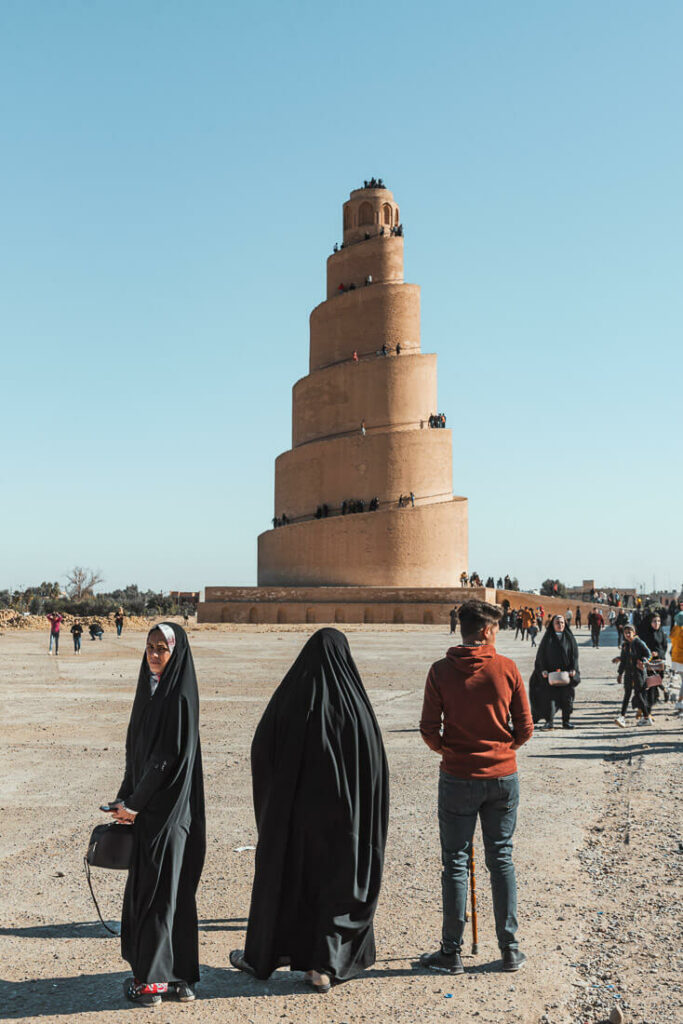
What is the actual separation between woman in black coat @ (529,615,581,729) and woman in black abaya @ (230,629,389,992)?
20.1 feet

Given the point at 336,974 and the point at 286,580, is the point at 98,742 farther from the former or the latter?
the point at 286,580

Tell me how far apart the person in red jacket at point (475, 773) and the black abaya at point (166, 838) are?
2.84 ft

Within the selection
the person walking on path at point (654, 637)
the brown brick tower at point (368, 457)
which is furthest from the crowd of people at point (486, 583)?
the person walking on path at point (654, 637)

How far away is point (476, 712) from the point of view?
338 centimetres

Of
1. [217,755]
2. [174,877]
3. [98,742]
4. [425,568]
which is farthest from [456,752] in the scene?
[425,568]

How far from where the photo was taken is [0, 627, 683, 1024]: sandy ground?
3.08 m

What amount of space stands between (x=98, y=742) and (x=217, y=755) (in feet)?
4.42

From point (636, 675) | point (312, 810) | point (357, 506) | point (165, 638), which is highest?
point (357, 506)

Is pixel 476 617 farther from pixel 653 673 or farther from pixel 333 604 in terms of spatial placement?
pixel 333 604

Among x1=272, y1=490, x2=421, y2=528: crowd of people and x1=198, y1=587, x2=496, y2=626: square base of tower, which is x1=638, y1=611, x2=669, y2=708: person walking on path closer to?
x1=198, y1=587, x2=496, y2=626: square base of tower

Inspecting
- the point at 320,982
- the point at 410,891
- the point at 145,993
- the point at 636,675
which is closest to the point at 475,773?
the point at 320,982

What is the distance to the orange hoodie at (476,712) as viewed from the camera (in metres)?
3.36

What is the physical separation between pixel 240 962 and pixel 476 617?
149 cm

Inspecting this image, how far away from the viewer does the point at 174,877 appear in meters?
3.11
